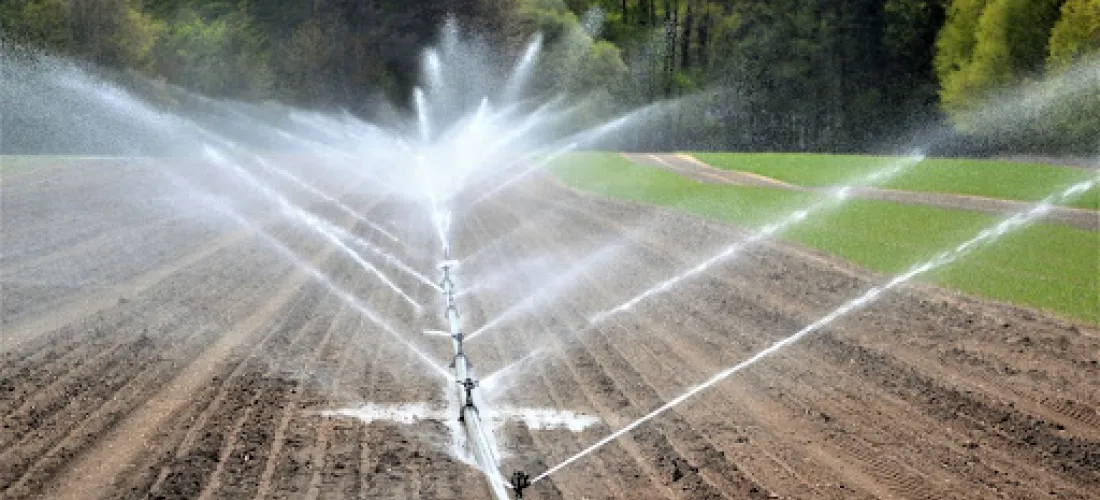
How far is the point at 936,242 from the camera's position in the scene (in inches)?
981

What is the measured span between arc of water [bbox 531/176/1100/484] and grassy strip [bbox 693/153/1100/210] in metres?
0.95

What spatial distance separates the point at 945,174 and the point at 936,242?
14.0 metres

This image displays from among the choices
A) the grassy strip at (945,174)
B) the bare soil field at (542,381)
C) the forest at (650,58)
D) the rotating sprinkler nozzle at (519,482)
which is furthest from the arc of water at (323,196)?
the forest at (650,58)

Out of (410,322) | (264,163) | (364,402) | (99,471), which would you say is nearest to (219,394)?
(364,402)

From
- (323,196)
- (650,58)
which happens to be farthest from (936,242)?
(650,58)

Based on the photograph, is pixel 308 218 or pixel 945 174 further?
pixel 945 174

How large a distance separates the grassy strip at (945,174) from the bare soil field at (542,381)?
36.4 ft

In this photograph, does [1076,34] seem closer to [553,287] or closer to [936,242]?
[936,242]

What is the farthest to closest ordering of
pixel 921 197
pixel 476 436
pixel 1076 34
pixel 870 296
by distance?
pixel 1076 34, pixel 921 197, pixel 870 296, pixel 476 436

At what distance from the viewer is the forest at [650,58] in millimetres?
76812

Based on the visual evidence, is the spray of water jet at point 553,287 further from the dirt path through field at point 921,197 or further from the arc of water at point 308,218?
the dirt path through field at point 921,197

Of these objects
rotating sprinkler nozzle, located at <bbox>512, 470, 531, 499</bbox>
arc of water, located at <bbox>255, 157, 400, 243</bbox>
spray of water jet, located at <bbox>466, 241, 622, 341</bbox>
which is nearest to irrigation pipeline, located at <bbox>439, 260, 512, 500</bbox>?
rotating sprinkler nozzle, located at <bbox>512, 470, 531, 499</bbox>

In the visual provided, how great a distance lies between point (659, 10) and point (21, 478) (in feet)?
369

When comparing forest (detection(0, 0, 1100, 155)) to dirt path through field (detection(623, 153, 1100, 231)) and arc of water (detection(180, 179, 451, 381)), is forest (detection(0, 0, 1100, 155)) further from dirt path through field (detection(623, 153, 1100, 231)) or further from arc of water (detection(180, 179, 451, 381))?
arc of water (detection(180, 179, 451, 381))
